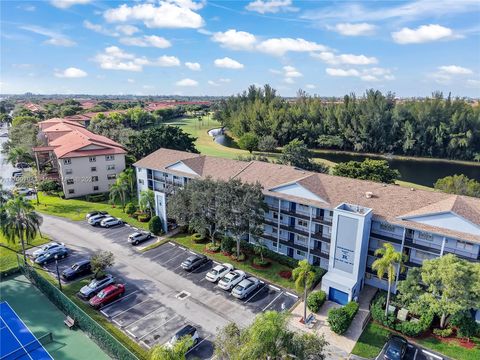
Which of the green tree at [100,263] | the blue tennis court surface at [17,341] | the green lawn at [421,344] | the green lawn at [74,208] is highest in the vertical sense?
the green tree at [100,263]

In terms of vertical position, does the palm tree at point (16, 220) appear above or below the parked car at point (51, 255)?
above

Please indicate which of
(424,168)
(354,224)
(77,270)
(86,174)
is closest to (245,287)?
(354,224)

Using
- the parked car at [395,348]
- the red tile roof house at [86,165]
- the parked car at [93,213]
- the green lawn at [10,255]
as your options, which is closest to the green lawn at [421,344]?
the parked car at [395,348]

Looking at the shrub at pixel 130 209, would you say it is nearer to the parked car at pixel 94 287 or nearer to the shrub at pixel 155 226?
the shrub at pixel 155 226

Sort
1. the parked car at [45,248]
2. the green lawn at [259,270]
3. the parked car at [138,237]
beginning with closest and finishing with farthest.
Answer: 1. the green lawn at [259,270]
2. the parked car at [45,248]
3. the parked car at [138,237]

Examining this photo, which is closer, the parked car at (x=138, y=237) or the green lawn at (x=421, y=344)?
the green lawn at (x=421, y=344)

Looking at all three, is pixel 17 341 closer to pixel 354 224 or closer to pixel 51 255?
pixel 51 255

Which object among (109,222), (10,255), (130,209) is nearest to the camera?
(10,255)

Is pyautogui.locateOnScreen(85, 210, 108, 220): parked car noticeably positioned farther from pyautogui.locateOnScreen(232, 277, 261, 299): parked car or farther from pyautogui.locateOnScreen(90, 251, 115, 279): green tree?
pyautogui.locateOnScreen(232, 277, 261, 299): parked car
